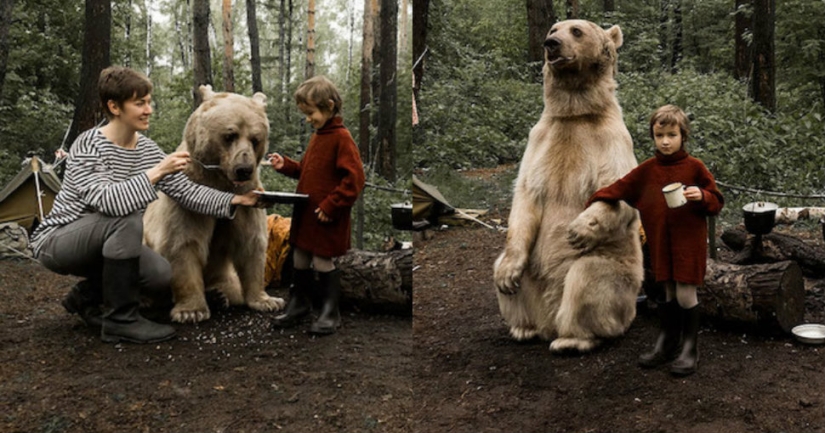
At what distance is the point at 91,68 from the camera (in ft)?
9.38

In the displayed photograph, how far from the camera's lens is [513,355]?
9.08 ft

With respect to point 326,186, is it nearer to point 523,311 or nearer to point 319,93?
point 319,93

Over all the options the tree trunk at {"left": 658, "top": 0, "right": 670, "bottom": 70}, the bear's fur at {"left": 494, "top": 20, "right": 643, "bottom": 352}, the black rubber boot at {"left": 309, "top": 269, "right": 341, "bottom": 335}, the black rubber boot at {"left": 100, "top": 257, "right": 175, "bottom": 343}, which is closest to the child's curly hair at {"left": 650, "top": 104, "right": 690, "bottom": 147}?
the bear's fur at {"left": 494, "top": 20, "right": 643, "bottom": 352}

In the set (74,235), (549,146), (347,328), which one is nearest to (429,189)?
(549,146)

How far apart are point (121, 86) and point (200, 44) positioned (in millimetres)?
308

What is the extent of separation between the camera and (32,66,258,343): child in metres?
2.48

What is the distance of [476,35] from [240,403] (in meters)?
2.78

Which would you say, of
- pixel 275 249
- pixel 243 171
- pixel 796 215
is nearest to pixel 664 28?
pixel 796 215

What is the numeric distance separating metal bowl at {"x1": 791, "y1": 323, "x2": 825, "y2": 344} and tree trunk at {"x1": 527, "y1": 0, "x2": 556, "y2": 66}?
1948 millimetres

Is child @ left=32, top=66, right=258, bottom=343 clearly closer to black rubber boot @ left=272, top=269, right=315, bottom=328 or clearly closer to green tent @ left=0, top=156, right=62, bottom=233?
black rubber boot @ left=272, top=269, right=315, bottom=328

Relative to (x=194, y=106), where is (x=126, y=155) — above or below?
below

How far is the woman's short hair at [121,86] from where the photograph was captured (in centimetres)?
248

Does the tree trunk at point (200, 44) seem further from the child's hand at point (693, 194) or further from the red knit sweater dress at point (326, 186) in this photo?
the child's hand at point (693, 194)

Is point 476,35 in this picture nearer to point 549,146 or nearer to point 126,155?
point 549,146
